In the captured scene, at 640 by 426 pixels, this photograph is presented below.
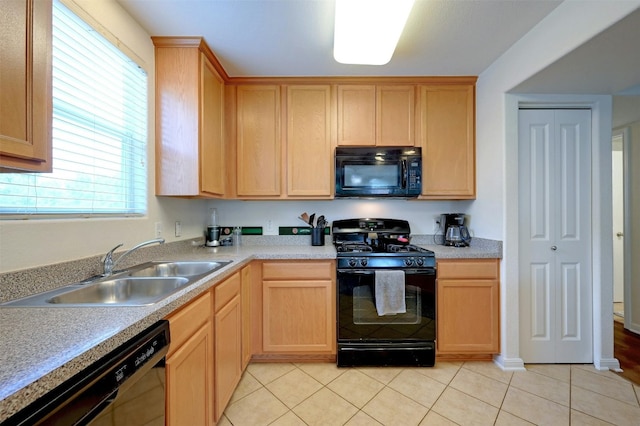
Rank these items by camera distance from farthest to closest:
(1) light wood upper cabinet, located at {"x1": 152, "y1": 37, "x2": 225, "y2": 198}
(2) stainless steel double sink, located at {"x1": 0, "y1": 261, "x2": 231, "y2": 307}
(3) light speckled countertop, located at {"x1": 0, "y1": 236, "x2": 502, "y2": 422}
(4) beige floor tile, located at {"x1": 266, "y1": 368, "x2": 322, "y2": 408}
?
(1) light wood upper cabinet, located at {"x1": 152, "y1": 37, "x2": 225, "y2": 198} < (4) beige floor tile, located at {"x1": 266, "y1": 368, "x2": 322, "y2": 408} < (2) stainless steel double sink, located at {"x1": 0, "y1": 261, "x2": 231, "y2": 307} < (3) light speckled countertop, located at {"x1": 0, "y1": 236, "x2": 502, "y2": 422}

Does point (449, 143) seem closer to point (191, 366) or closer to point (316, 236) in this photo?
point (316, 236)

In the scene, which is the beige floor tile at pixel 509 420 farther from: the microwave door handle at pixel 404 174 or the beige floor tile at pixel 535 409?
the microwave door handle at pixel 404 174

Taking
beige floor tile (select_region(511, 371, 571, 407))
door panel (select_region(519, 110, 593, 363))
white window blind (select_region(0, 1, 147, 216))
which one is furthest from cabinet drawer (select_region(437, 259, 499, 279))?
white window blind (select_region(0, 1, 147, 216))

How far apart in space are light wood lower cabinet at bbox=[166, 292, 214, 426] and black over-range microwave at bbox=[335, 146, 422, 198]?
145 cm

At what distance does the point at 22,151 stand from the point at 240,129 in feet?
5.57

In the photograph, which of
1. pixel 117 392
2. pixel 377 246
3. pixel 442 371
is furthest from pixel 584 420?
pixel 117 392

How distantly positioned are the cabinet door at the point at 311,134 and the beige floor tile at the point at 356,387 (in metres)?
1.46

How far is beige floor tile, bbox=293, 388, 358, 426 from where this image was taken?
1513 mm

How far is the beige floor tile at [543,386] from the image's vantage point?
1.70 metres

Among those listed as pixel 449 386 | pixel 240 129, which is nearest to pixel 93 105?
pixel 240 129

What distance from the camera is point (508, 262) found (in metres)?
2.03

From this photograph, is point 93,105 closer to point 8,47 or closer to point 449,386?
point 8,47

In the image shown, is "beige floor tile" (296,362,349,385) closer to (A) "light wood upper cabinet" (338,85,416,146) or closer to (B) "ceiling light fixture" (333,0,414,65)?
(A) "light wood upper cabinet" (338,85,416,146)

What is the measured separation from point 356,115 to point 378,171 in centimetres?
56
